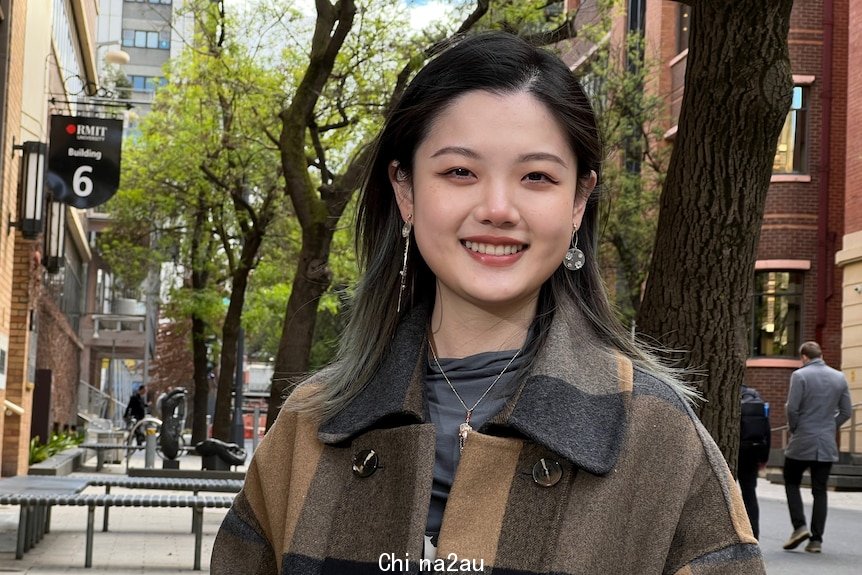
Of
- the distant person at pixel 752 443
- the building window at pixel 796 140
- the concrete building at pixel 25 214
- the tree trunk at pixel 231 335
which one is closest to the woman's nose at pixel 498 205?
the distant person at pixel 752 443

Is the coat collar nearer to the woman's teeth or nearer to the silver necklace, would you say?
the silver necklace

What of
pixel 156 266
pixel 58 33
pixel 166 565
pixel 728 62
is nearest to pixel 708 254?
pixel 728 62

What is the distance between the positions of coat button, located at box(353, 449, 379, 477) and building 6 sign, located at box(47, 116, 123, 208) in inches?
692

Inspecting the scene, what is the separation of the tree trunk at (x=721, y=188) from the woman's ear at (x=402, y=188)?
421cm

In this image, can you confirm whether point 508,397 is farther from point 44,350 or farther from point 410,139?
point 44,350

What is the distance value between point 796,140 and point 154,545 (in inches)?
868

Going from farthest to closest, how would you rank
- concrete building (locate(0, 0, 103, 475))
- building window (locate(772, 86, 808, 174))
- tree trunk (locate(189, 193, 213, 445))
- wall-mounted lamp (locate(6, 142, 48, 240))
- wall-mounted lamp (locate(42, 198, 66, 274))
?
tree trunk (locate(189, 193, 213, 445)) < building window (locate(772, 86, 808, 174)) < wall-mounted lamp (locate(42, 198, 66, 274)) < wall-mounted lamp (locate(6, 142, 48, 240)) < concrete building (locate(0, 0, 103, 475))

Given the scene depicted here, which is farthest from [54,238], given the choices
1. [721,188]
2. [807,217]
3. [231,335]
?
[807,217]

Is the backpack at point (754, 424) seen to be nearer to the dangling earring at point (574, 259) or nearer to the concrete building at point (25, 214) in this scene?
the concrete building at point (25, 214)

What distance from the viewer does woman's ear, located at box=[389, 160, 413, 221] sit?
8.59 feet

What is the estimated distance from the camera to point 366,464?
7.84ft

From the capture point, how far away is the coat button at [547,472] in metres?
2.22

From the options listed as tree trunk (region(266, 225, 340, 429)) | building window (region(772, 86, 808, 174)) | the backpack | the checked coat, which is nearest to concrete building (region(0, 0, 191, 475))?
tree trunk (region(266, 225, 340, 429))

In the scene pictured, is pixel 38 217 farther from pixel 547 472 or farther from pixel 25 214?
pixel 547 472
